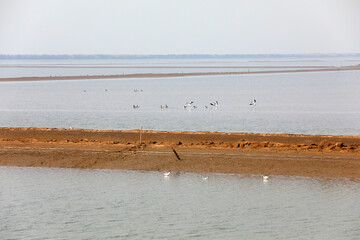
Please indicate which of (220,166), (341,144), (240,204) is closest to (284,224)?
(240,204)

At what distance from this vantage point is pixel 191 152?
112 ft

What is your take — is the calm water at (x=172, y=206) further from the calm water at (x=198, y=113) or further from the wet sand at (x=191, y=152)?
the calm water at (x=198, y=113)

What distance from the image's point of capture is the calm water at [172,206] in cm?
2092

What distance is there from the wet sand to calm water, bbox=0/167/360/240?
1572 mm

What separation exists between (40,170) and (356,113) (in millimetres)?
38748

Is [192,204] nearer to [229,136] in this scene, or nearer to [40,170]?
[40,170]

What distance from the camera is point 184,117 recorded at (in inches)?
2267

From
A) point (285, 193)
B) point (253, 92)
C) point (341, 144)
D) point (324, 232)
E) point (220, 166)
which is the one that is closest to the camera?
point (324, 232)

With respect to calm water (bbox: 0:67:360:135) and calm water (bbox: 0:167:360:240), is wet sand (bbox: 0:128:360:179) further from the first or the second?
calm water (bbox: 0:67:360:135)

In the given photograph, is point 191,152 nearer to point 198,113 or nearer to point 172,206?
point 172,206

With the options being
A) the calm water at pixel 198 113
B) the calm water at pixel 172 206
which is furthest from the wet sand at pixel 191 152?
the calm water at pixel 198 113

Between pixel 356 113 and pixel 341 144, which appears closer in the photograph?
pixel 341 144

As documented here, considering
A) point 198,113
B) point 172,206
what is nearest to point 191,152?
point 172,206

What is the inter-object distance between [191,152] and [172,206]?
33.3ft
